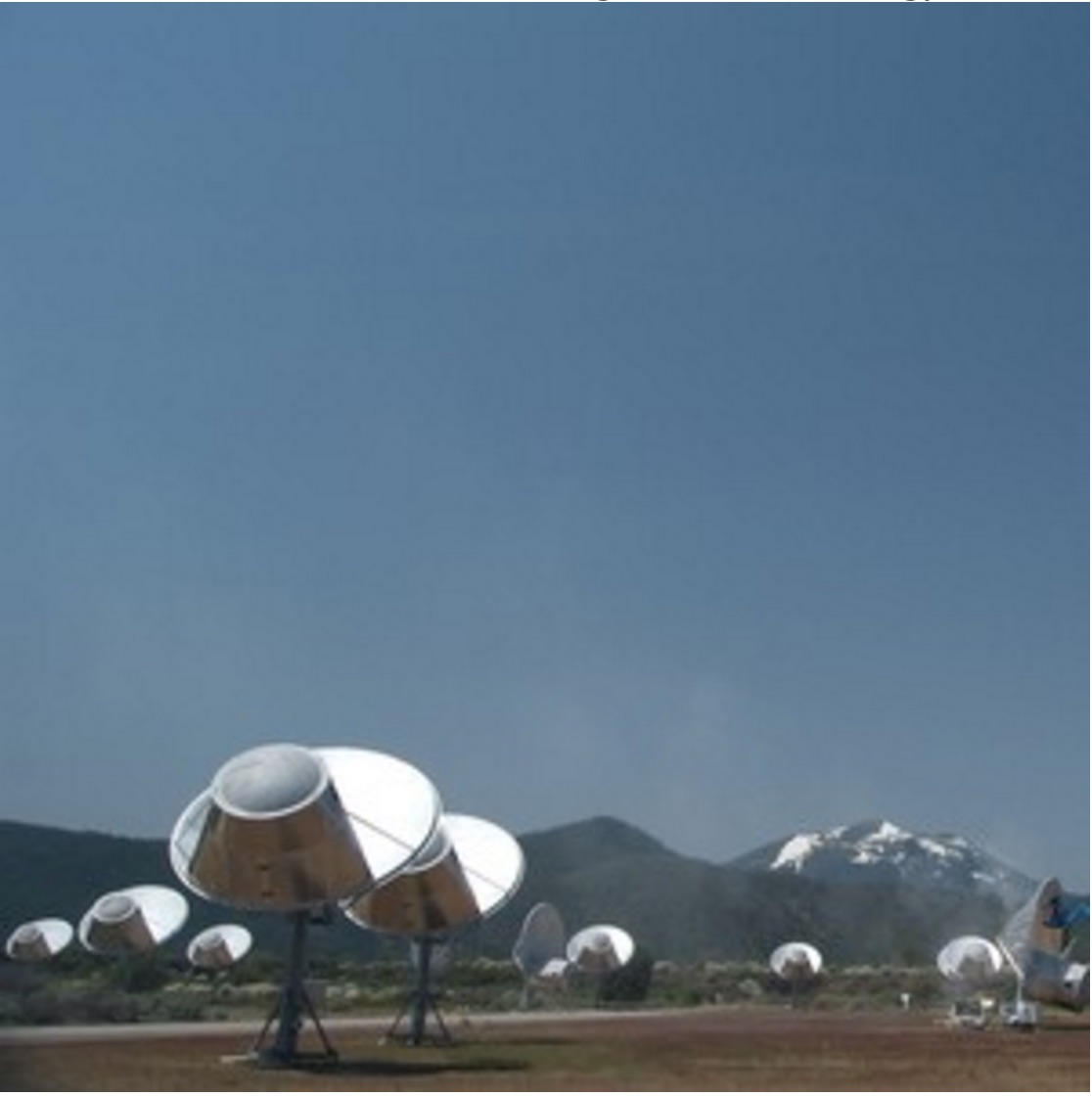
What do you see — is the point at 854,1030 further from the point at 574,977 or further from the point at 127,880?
the point at 127,880

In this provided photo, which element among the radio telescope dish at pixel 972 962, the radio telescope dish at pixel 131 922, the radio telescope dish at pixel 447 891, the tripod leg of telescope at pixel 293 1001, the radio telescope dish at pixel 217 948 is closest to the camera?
the tripod leg of telescope at pixel 293 1001

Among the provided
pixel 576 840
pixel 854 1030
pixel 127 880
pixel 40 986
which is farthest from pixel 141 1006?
pixel 576 840

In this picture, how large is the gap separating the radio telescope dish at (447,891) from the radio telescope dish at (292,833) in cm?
745

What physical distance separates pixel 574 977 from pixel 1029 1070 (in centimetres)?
3985

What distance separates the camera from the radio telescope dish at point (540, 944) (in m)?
60.1

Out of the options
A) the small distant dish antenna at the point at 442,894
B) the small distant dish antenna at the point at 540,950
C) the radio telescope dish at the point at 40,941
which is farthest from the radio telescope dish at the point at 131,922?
the small distant dish antenna at the point at 442,894

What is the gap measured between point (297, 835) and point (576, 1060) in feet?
19.5

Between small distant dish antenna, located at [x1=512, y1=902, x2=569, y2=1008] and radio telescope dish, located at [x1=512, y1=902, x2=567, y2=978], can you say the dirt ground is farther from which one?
small distant dish antenna, located at [x1=512, y1=902, x2=569, y2=1008]

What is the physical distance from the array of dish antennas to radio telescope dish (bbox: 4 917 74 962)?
29.9 m

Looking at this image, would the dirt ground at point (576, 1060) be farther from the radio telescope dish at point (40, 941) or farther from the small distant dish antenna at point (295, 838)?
the radio telescope dish at point (40, 941)

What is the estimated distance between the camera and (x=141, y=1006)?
4869cm

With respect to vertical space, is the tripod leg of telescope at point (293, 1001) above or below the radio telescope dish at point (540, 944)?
above

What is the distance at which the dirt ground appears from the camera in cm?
2269

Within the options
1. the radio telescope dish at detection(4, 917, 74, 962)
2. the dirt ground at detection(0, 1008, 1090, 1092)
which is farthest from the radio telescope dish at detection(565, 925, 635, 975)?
the dirt ground at detection(0, 1008, 1090, 1092)
